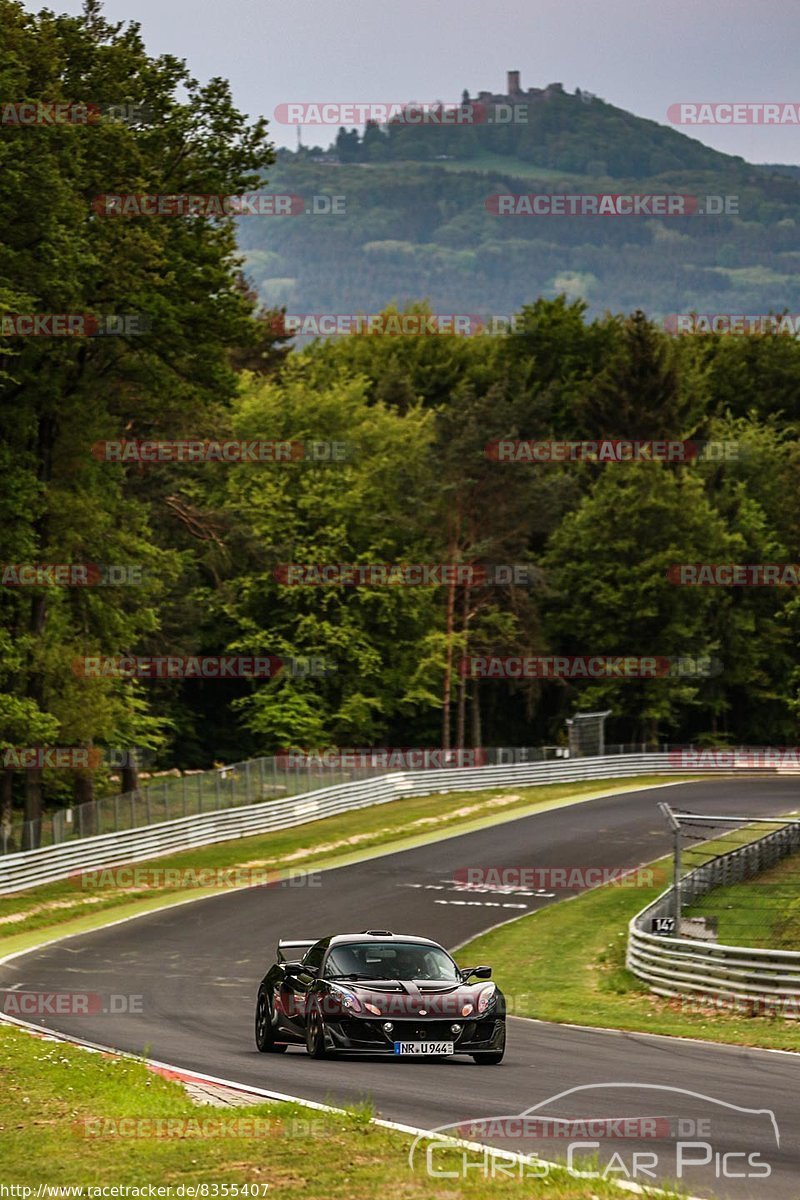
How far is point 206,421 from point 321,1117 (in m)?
44.8

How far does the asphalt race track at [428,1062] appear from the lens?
449 inches

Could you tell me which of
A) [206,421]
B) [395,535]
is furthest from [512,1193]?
[395,535]

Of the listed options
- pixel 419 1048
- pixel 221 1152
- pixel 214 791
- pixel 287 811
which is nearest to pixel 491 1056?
pixel 419 1048

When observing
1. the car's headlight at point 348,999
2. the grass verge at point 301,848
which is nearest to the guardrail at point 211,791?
the grass verge at point 301,848

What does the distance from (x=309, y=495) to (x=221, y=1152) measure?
6649cm

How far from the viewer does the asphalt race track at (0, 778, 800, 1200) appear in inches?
449

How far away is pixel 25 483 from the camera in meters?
40.9

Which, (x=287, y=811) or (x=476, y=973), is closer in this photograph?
(x=476, y=973)

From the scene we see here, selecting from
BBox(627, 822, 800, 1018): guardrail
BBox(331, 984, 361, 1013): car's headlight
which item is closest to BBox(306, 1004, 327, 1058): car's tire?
BBox(331, 984, 361, 1013): car's headlight

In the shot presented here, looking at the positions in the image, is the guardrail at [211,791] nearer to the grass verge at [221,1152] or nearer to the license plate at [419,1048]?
the license plate at [419,1048]

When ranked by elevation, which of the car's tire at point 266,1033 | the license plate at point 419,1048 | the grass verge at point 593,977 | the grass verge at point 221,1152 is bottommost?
the grass verge at point 593,977

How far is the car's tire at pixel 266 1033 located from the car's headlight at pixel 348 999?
5.14 ft

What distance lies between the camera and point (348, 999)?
16.1m

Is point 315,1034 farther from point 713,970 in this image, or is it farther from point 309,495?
point 309,495
